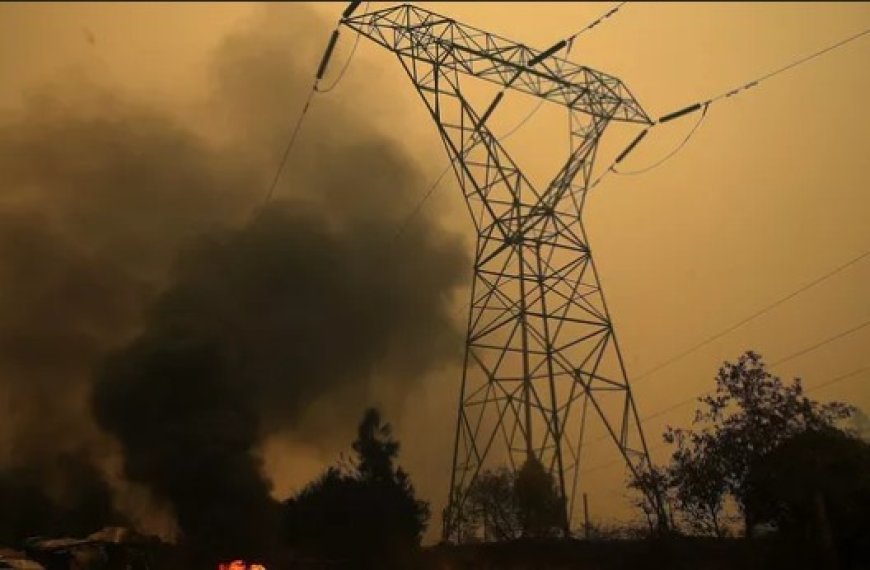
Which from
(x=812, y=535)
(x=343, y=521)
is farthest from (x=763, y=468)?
(x=343, y=521)

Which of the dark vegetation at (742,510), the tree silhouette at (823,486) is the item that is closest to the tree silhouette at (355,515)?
the dark vegetation at (742,510)

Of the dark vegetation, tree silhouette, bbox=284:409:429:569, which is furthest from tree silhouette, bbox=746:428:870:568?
tree silhouette, bbox=284:409:429:569

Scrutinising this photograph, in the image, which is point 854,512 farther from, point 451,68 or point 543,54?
point 451,68

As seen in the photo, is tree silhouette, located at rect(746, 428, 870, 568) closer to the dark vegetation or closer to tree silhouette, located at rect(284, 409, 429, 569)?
the dark vegetation

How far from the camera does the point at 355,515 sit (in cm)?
3831

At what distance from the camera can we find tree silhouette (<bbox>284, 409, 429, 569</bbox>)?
1422 inches

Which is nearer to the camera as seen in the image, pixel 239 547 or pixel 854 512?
pixel 854 512

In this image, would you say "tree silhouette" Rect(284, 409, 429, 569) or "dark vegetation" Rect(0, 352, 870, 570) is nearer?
"dark vegetation" Rect(0, 352, 870, 570)

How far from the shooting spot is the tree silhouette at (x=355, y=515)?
3612 cm

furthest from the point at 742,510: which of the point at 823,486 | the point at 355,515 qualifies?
the point at 355,515

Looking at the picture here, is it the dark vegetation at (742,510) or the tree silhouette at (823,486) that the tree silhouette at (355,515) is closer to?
the dark vegetation at (742,510)

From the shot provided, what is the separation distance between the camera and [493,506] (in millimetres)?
32906

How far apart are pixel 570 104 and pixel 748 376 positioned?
1024cm

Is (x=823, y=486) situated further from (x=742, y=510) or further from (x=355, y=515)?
(x=355, y=515)
